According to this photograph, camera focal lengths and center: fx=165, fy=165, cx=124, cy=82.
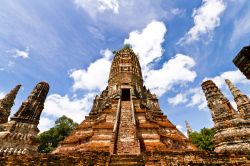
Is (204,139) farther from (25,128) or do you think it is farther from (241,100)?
(25,128)

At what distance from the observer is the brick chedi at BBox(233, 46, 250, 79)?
323 centimetres

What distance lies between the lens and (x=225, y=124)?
11.1 metres

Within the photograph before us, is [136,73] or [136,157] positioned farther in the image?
[136,73]

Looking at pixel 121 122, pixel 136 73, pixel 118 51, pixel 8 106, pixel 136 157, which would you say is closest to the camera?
pixel 136 157

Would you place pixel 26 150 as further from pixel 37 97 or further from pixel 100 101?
pixel 100 101

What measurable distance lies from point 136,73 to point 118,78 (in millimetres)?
3333

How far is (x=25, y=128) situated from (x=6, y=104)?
23.8 feet

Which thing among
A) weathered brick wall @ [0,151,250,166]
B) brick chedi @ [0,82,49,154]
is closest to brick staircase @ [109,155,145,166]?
weathered brick wall @ [0,151,250,166]

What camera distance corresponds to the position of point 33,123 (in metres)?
12.7

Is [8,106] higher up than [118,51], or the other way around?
[118,51]

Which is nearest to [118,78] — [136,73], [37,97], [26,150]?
[136,73]

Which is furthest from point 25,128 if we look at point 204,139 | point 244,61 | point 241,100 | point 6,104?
point 204,139

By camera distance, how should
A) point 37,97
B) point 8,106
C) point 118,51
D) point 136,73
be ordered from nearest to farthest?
point 37,97
point 8,106
point 136,73
point 118,51

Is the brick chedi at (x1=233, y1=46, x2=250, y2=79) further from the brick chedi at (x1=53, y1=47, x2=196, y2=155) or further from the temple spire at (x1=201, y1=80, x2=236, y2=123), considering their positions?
the temple spire at (x1=201, y1=80, x2=236, y2=123)
